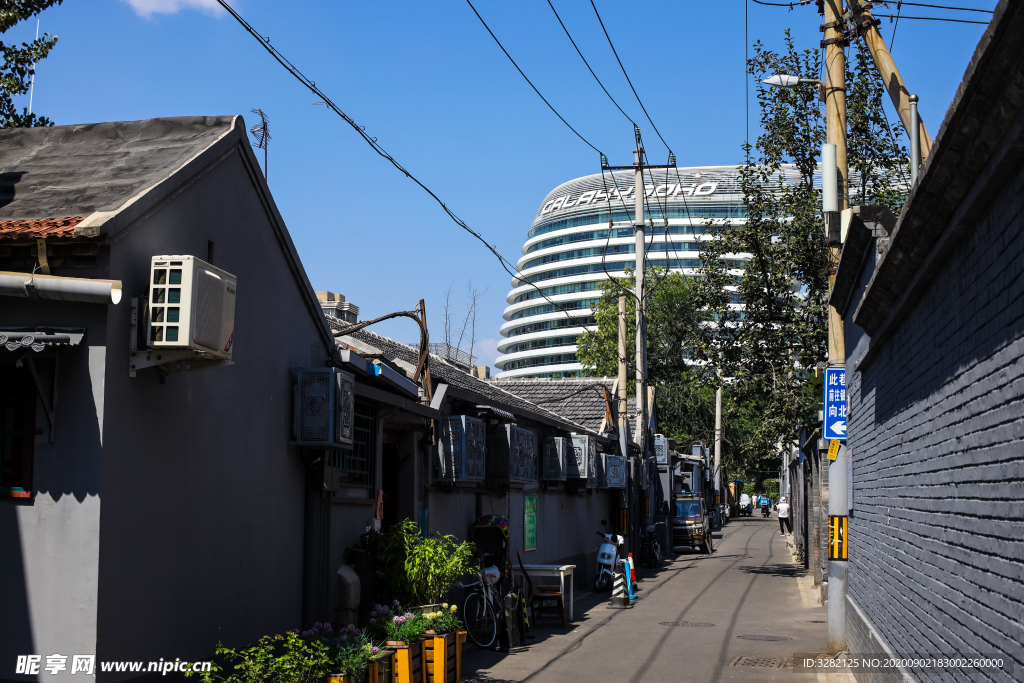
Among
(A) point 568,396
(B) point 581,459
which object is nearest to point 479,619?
(B) point 581,459

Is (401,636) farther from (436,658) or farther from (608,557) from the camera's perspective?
(608,557)

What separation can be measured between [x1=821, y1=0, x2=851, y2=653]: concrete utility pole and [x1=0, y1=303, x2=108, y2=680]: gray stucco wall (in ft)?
30.2

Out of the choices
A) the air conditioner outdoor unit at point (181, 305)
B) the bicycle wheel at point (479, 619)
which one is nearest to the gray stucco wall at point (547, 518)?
the bicycle wheel at point (479, 619)

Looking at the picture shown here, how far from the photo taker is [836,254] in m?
13.7

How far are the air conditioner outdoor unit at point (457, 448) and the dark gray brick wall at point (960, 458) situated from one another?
21.0 feet

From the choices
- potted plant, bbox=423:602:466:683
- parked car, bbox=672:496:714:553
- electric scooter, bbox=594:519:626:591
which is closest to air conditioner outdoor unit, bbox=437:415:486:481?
potted plant, bbox=423:602:466:683

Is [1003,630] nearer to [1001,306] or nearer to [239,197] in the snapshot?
[1001,306]

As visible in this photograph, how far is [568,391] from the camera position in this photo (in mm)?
32656

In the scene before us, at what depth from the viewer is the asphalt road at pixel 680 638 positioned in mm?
11961

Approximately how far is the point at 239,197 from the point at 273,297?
1.13 m

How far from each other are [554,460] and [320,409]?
36.1 ft

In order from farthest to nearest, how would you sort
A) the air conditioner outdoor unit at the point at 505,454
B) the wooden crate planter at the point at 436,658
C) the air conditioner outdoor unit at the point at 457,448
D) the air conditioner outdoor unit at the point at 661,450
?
1. the air conditioner outdoor unit at the point at 661,450
2. the air conditioner outdoor unit at the point at 505,454
3. the air conditioner outdoor unit at the point at 457,448
4. the wooden crate planter at the point at 436,658

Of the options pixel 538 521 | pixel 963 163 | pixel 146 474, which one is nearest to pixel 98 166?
pixel 146 474

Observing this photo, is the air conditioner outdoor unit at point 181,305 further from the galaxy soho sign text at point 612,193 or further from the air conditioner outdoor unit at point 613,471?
the galaxy soho sign text at point 612,193
